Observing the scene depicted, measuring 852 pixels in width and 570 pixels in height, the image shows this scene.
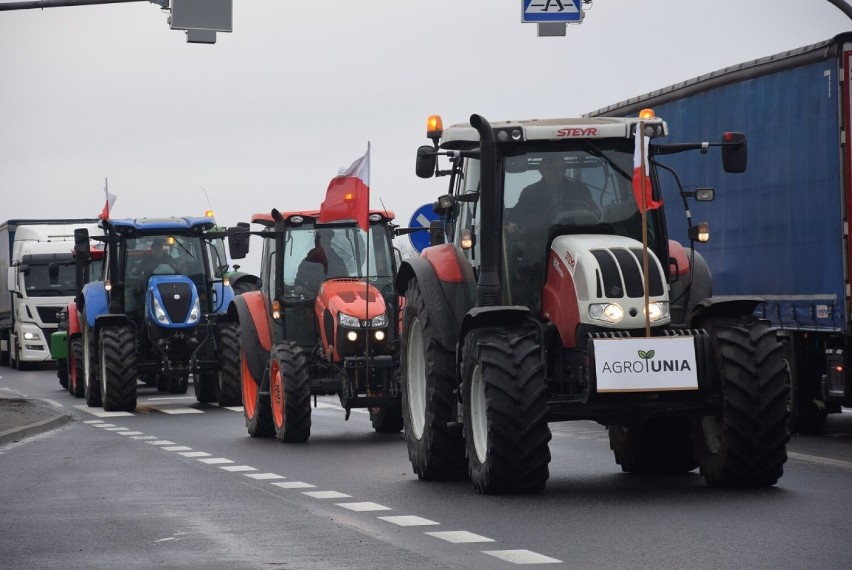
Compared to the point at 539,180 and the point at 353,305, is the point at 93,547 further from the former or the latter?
the point at 353,305

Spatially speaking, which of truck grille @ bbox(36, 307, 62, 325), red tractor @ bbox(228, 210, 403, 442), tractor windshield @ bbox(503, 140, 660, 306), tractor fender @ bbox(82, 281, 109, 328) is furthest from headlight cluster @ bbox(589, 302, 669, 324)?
truck grille @ bbox(36, 307, 62, 325)

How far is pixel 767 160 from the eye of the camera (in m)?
20.2

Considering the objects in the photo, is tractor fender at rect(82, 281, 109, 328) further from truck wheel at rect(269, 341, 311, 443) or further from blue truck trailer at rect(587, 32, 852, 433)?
blue truck trailer at rect(587, 32, 852, 433)

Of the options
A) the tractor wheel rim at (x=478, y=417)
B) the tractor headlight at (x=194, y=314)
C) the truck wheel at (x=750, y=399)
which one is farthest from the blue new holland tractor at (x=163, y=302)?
the truck wheel at (x=750, y=399)

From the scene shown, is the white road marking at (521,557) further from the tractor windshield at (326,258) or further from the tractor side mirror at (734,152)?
the tractor windshield at (326,258)

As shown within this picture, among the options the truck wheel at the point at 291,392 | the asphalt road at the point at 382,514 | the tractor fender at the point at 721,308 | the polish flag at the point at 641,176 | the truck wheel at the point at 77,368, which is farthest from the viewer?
the truck wheel at the point at 77,368

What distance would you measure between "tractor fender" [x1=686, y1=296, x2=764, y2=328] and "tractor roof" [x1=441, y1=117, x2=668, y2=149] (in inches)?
64.3

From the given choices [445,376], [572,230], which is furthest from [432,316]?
[572,230]

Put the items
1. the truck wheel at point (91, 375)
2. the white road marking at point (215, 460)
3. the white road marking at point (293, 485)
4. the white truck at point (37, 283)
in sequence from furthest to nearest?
1. the white truck at point (37, 283)
2. the truck wheel at point (91, 375)
3. the white road marking at point (215, 460)
4. the white road marking at point (293, 485)

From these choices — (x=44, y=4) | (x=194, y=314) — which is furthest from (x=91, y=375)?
(x=44, y=4)

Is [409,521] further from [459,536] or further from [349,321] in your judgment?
[349,321]

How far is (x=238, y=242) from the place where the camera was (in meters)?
23.5

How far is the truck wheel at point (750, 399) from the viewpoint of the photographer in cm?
1313

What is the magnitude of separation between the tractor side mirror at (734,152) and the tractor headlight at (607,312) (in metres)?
1.41
